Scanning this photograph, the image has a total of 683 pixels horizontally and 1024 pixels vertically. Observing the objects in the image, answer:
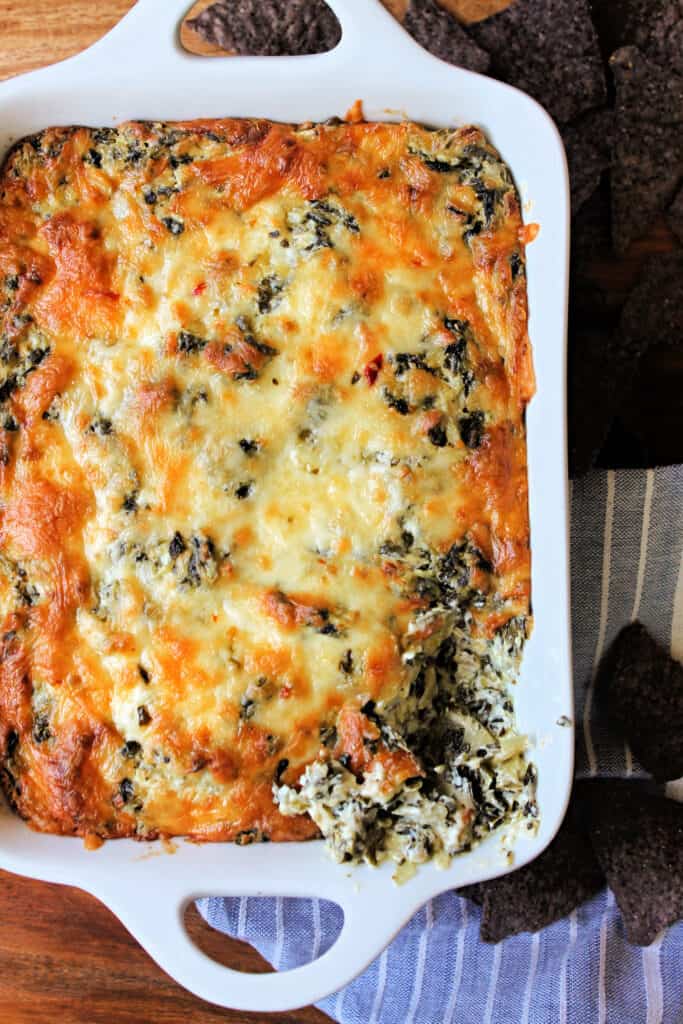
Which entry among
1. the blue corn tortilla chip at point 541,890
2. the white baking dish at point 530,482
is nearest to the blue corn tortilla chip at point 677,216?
the white baking dish at point 530,482

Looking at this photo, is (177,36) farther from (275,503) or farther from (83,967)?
(83,967)

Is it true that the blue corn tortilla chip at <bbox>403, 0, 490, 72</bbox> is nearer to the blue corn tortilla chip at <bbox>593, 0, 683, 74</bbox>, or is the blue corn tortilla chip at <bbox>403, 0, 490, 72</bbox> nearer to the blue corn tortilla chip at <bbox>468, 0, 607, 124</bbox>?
the blue corn tortilla chip at <bbox>468, 0, 607, 124</bbox>

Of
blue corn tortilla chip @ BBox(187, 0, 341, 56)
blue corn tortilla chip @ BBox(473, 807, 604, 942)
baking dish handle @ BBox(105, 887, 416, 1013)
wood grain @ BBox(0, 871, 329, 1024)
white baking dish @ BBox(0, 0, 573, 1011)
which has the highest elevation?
blue corn tortilla chip @ BBox(187, 0, 341, 56)

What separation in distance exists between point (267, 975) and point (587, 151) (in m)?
1.90

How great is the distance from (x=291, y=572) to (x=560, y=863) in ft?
3.42

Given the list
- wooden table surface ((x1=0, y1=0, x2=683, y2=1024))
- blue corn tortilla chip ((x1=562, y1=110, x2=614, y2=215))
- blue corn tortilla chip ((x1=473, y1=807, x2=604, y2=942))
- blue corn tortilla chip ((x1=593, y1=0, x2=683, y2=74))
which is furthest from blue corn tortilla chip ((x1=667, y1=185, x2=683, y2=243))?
wooden table surface ((x1=0, y1=0, x2=683, y2=1024))

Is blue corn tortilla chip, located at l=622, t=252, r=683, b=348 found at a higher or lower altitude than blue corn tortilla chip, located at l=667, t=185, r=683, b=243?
lower

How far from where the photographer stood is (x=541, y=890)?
2.33 m

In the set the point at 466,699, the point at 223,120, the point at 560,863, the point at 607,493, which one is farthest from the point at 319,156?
the point at 560,863

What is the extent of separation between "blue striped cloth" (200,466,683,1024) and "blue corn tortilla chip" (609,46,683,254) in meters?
0.63

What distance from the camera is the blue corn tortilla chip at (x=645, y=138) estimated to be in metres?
2.21

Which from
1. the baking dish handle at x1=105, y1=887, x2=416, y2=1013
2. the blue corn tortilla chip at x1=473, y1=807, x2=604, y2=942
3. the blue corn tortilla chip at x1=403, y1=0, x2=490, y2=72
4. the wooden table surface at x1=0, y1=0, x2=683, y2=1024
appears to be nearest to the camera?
the baking dish handle at x1=105, y1=887, x2=416, y2=1013

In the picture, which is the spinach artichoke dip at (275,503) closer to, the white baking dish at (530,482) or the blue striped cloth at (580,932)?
the white baking dish at (530,482)

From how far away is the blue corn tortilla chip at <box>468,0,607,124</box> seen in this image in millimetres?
2199
